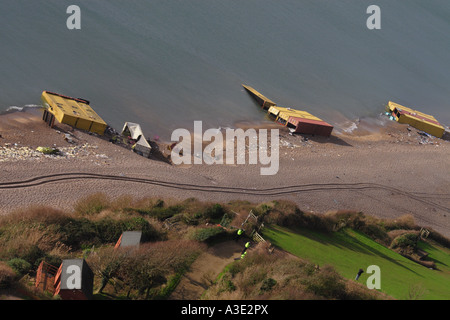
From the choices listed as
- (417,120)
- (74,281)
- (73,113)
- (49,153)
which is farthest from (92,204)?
(417,120)

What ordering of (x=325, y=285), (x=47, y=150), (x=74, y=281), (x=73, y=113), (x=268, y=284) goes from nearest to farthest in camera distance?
1. (x=74, y=281)
2. (x=268, y=284)
3. (x=325, y=285)
4. (x=47, y=150)
5. (x=73, y=113)

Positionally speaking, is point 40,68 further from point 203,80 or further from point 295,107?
point 295,107

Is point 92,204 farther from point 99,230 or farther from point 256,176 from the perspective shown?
point 256,176

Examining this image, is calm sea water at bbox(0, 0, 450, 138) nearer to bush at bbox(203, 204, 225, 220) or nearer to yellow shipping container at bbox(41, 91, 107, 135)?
yellow shipping container at bbox(41, 91, 107, 135)

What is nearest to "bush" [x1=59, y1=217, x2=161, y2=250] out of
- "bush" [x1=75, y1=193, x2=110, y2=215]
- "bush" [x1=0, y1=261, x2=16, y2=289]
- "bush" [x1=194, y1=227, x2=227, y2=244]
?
"bush" [x1=194, y1=227, x2=227, y2=244]

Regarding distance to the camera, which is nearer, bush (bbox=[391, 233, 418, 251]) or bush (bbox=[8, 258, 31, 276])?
bush (bbox=[8, 258, 31, 276])
